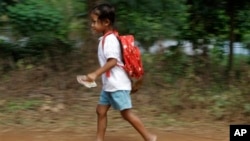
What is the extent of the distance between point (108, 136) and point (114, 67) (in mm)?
1101

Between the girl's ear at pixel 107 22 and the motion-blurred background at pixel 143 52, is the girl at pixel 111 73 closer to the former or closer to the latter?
the girl's ear at pixel 107 22

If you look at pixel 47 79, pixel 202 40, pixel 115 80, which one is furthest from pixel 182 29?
pixel 115 80

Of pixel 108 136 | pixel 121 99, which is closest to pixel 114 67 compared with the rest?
pixel 121 99

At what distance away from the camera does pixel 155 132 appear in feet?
19.6

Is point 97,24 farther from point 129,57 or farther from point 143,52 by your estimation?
point 143,52

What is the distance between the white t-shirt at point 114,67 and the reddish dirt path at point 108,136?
Result: 0.87 meters

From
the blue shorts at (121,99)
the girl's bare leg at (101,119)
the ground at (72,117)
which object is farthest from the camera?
the ground at (72,117)

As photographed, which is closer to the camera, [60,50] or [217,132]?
[217,132]

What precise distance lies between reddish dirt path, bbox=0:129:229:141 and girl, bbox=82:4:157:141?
1.68ft

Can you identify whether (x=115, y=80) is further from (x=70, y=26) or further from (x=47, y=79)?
(x=70, y=26)

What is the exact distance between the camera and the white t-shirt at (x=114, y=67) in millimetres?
4941

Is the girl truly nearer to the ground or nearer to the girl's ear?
the girl's ear

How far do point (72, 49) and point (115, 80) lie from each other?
2945mm

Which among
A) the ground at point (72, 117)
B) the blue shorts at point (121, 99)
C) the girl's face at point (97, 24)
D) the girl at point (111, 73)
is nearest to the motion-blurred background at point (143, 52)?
the ground at point (72, 117)
